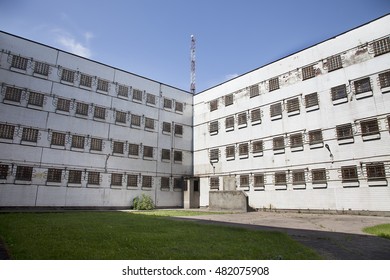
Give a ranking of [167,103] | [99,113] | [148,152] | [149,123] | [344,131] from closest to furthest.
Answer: [344,131] → [99,113] → [148,152] → [149,123] → [167,103]

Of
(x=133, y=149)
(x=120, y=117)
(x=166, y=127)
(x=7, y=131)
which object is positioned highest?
(x=120, y=117)

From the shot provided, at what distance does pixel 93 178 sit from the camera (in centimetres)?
2514

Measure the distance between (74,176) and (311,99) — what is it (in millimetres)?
21231

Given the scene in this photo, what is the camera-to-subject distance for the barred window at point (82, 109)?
25425 millimetres

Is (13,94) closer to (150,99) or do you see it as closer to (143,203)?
(150,99)

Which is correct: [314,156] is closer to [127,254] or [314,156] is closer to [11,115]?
[127,254]

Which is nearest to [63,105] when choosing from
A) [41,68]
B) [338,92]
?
[41,68]

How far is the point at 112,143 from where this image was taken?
26.9 metres

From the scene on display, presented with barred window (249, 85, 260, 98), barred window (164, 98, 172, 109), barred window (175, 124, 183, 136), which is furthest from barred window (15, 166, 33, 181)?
barred window (249, 85, 260, 98)

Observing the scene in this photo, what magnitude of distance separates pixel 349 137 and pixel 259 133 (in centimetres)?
796

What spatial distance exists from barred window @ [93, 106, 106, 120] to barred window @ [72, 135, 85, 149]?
2602 mm

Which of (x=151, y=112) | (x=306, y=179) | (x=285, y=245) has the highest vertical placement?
(x=151, y=112)

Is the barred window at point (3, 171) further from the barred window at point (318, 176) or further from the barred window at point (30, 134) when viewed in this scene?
the barred window at point (318, 176)
